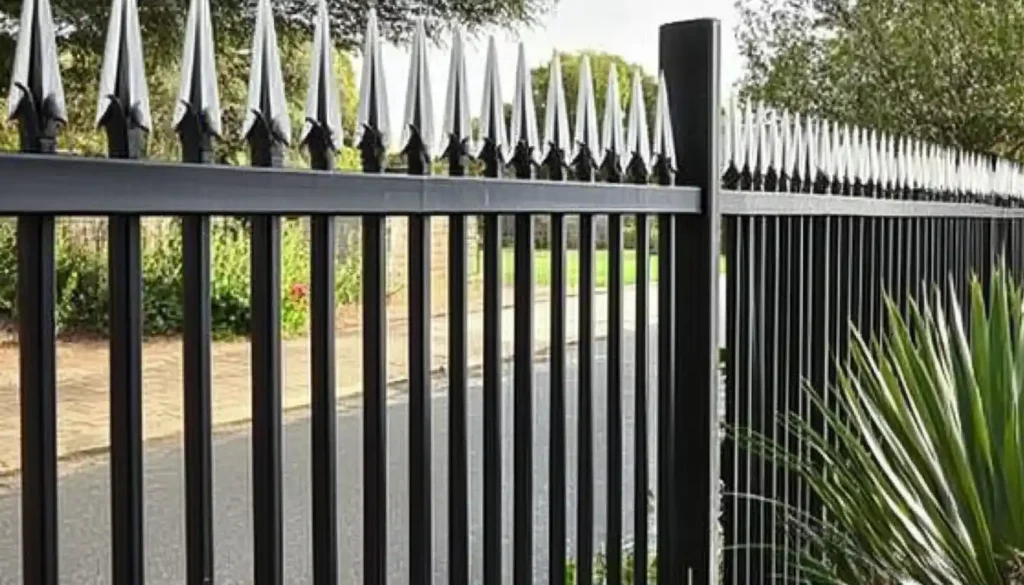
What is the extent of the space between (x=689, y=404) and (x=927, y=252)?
174 centimetres

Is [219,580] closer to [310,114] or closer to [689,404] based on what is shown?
[689,404]

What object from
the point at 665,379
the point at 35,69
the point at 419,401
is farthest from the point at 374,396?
Answer: the point at 665,379

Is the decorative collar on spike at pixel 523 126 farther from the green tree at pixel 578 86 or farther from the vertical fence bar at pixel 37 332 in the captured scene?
the vertical fence bar at pixel 37 332

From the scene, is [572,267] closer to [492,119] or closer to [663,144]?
[663,144]

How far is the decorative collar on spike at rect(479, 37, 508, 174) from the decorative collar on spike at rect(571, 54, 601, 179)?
0.72 ft

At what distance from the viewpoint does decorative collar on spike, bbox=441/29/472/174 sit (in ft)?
4.87

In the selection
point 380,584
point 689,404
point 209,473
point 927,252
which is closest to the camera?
point 209,473

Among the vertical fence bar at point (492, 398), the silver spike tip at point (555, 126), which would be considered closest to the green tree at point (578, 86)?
the silver spike tip at point (555, 126)

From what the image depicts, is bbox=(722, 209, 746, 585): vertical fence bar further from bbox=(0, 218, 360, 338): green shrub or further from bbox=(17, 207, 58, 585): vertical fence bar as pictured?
bbox=(17, 207, 58, 585): vertical fence bar

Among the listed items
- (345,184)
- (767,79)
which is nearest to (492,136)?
(345,184)

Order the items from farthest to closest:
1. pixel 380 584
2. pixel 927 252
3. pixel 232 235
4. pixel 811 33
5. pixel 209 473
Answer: pixel 811 33 < pixel 927 252 < pixel 232 235 < pixel 380 584 < pixel 209 473

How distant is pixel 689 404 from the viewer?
6.97 feet

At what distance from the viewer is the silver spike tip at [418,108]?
1402 millimetres

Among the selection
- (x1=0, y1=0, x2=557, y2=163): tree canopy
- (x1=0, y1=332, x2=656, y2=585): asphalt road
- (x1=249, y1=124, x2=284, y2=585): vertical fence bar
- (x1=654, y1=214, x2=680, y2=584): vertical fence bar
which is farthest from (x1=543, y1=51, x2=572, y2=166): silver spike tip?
(x1=0, y1=0, x2=557, y2=163): tree canopy
